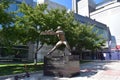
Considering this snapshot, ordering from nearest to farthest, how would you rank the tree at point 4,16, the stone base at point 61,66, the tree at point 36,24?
the stone base at point 61,66
the tree at point 4,16
the tree at point 36,24

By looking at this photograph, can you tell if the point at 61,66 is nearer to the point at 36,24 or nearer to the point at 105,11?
the point at 36,24

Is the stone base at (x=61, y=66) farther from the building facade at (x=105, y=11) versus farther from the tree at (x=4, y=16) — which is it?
the building facade at (x=105, y=11)

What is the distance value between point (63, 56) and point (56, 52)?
77 cm

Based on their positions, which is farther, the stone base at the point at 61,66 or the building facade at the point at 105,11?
the building facade at the point at 105,11

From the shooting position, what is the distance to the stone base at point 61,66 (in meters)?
11.2

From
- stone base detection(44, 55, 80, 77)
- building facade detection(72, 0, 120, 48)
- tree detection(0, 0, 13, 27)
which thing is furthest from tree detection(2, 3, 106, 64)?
building facade detection(72, 0, 120, 48)

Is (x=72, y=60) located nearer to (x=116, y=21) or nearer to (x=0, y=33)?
(x=0, y=33)

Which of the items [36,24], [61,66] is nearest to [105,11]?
[36,24]

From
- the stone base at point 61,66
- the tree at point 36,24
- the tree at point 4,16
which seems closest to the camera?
the stone base at point 61,66

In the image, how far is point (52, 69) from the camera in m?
11.8

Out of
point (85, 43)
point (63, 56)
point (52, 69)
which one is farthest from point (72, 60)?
point (85, 43)

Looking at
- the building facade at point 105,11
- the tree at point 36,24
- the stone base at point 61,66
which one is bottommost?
the stone base at point 61,66

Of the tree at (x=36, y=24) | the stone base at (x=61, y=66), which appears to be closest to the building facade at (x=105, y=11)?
the tree at (x=36, y=24)

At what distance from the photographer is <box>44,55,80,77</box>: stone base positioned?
1123 centimetres
